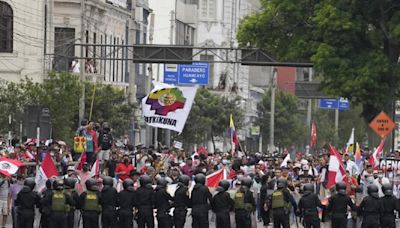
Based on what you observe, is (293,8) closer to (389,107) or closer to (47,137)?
(389,107)

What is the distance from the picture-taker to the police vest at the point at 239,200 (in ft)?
107

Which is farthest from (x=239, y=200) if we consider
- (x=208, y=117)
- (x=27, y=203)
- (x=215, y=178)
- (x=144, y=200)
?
(x=208, y=117)

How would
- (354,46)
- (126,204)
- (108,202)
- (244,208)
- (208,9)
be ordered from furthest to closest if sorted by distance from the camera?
(208,9)
(354,46)
(244,208)
(126,204)
(108,202)

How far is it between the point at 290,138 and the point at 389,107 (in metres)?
59.5

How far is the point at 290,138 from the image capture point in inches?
4225

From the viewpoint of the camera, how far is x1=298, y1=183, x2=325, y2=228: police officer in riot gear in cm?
3206

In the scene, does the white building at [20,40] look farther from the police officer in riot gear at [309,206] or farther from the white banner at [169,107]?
the police officer in riot gear at [309,206]

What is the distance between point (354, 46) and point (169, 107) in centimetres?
745

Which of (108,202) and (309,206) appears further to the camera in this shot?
(309,206)

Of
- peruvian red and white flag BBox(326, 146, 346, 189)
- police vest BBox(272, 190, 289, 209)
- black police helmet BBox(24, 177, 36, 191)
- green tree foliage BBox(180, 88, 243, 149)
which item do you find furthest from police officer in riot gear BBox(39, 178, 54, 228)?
green tree foliage BBox(180, 88, 243, 149)

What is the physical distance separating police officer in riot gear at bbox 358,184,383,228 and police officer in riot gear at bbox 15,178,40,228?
22.5 feet

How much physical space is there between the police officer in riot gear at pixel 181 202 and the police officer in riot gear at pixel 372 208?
3.75m

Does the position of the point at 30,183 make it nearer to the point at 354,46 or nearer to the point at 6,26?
the point at 354,46

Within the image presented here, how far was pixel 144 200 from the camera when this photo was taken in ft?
104
